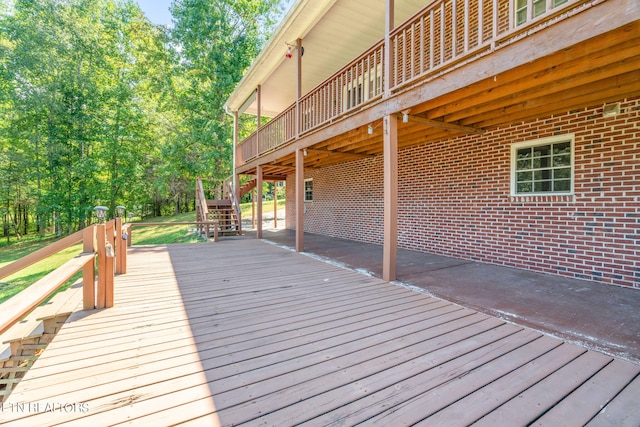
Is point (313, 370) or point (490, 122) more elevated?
point (490, 122)

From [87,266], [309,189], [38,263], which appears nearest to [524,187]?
[87,266]

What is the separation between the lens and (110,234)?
12.6ft

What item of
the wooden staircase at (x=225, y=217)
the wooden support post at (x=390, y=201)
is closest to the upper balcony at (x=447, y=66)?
the wooden support post at (x=390, y=201)

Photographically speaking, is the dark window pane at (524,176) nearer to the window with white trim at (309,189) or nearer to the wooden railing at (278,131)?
the wooden railing at (278,131)

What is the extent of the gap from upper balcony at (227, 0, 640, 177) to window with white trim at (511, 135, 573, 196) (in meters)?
0.51

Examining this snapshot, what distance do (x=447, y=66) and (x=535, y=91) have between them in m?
1.17

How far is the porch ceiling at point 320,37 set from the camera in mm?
5547

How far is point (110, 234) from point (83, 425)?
114 inches

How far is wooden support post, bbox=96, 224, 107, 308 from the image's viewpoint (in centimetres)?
312

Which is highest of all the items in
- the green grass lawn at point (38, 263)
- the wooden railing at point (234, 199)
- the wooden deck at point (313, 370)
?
the wooden railing at point (234, 199)

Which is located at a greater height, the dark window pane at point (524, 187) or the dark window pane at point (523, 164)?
the dark window pane at point (523, 164)

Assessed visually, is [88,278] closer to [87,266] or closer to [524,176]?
[87,266]

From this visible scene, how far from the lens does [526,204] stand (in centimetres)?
492

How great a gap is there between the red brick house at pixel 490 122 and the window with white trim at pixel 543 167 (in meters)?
0.02
